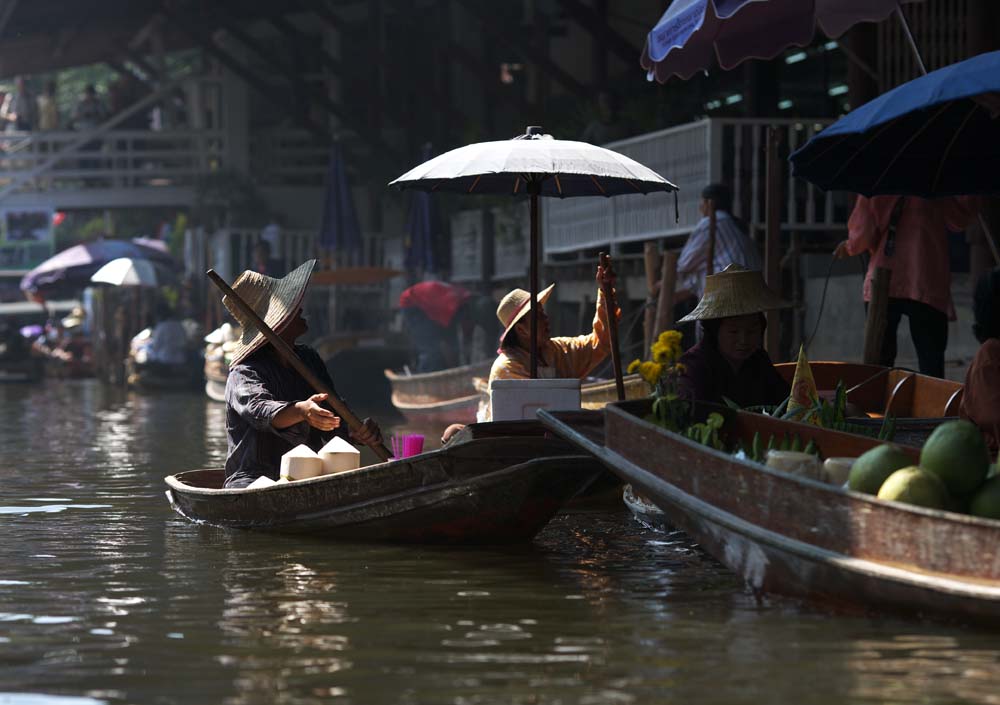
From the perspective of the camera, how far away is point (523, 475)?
318 inches

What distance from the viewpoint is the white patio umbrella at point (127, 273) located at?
27688mm

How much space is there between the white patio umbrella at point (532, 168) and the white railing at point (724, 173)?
4.12 meters

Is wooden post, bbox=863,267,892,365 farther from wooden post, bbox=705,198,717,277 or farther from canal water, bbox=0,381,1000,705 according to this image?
canal water, bbox=0,381,1000,705

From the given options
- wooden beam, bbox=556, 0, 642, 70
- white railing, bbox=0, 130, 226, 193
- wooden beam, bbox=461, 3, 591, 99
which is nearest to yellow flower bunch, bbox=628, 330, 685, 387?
wooden beam, bbox=556, 0, 642, 70

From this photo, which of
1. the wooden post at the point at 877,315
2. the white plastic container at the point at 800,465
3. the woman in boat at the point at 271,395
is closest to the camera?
the white plastic container at the point at 800,465

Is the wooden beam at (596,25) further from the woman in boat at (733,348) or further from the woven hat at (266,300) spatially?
the woman in boat at (733,348)

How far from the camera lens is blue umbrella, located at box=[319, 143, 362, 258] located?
88.0 ft

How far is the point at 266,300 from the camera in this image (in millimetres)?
9148

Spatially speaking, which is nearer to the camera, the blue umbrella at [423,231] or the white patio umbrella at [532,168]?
the white patio umbrella at [532,168]

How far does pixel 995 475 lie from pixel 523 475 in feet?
8.52

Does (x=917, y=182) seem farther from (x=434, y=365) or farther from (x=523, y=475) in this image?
(x=434, y=365)

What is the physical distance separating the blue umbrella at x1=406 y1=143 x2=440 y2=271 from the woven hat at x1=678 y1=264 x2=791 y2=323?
15.8 m

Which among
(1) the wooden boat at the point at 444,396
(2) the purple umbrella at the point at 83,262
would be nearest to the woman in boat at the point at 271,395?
(1) the wooden boat at the point at 444,396

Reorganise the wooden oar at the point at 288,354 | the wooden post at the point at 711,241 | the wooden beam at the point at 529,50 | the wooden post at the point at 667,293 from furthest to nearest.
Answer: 1. the wooden beam at the point at 529,50
2. the wooden post at the point at 667,293
3. the wooden post at the point at 711,241
4. the wooden oar at the point at 288,354
